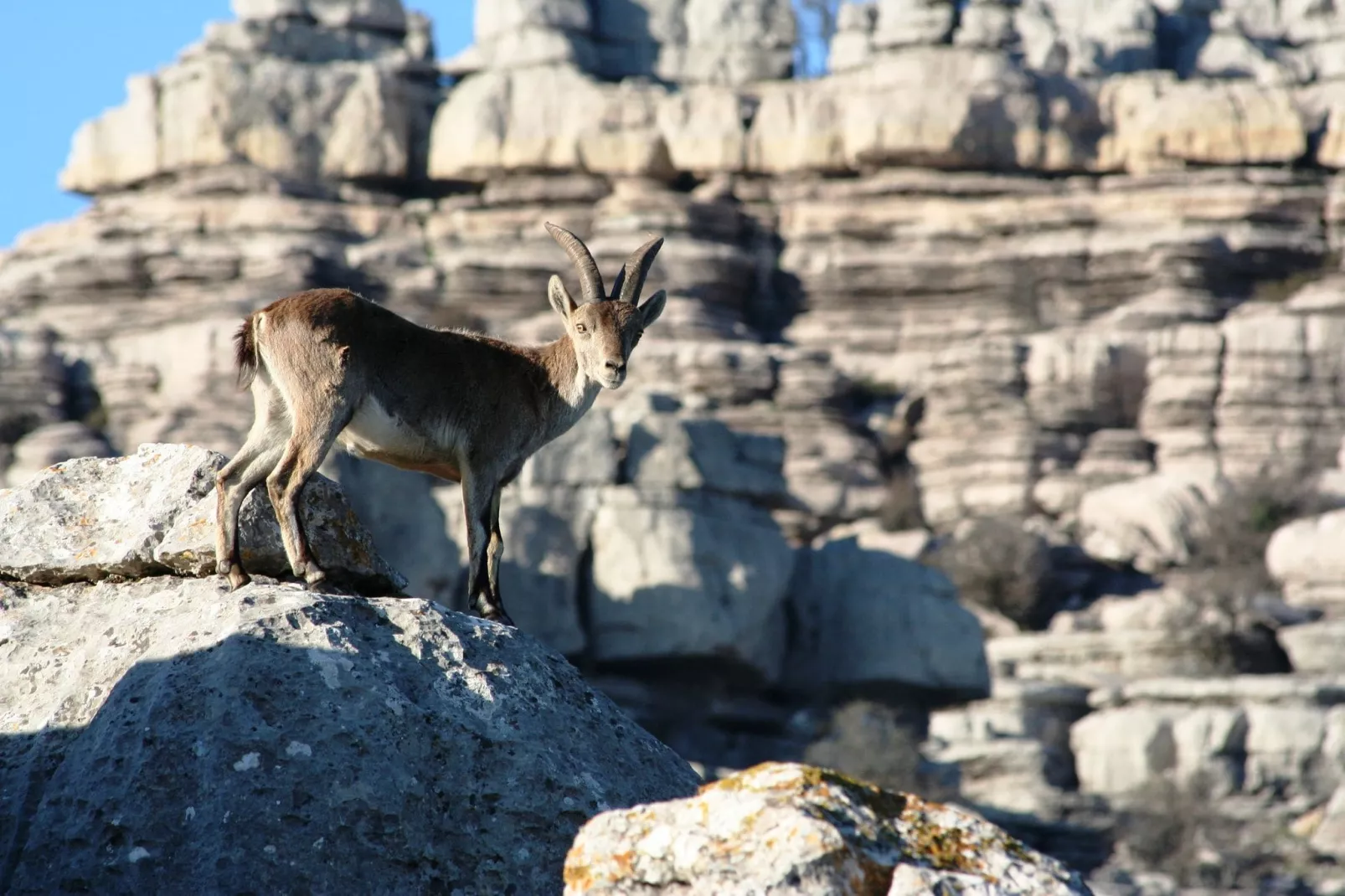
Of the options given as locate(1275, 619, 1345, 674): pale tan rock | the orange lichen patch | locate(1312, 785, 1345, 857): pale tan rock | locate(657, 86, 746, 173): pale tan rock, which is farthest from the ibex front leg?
locate(657, 86, 746, 173): pale tan rock

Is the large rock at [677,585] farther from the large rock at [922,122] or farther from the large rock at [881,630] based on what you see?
the large rock at [922,122]

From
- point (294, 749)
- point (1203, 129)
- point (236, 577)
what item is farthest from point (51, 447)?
point (294, 749)

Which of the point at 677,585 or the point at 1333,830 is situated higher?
the point at 677,585

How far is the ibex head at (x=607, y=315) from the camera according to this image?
10844mm

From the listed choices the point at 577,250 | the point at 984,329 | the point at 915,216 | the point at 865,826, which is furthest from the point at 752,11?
the point at 865,826

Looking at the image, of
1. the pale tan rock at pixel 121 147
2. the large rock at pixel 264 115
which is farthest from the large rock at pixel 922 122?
the pale tan rock at pixel 121 147

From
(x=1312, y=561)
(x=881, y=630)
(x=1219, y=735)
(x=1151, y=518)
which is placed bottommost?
(x=1219, y=735)

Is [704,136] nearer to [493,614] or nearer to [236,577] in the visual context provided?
[493,614]

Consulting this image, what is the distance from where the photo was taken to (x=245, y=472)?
9734 mm

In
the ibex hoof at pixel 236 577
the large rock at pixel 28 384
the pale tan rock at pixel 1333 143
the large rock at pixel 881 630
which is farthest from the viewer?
the pale tan rock at pixel 1333 143

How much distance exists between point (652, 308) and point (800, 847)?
5823mm

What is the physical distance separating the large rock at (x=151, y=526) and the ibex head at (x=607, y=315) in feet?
4.68

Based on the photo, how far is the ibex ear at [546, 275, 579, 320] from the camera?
1132 cm

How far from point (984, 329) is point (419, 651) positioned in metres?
63.6
